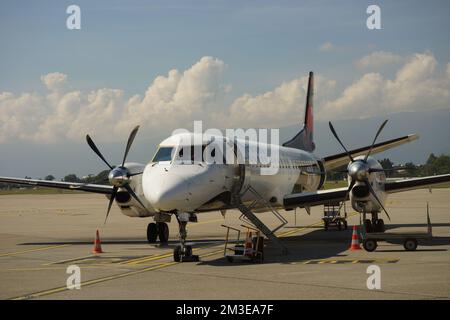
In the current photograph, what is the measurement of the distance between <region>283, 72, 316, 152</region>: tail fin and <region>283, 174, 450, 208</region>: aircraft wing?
9779mm

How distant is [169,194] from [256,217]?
410 cm

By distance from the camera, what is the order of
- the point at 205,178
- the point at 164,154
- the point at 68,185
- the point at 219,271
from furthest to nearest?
the point at 68,185 < the point at 164,154 < the point at 205,178 < the point at 219,271

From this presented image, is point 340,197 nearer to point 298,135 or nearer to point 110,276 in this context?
point 110,276

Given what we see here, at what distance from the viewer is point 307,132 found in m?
35.9

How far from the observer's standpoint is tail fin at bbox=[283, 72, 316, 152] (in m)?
33.5

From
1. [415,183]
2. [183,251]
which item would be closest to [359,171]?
[415,183]

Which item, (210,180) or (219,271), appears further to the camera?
(210,180)

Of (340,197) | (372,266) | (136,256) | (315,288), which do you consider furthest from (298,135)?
(315,288)

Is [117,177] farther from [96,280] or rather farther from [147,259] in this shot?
[96,280]

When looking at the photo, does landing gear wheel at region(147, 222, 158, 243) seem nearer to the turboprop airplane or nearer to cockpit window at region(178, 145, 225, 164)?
Result: the turboprop airplane

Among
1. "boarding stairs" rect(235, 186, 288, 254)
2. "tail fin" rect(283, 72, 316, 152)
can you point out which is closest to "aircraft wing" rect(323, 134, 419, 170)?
"tail fin" rect(283, 72, 316, 152)

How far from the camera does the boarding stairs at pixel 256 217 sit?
1800 centimetres
